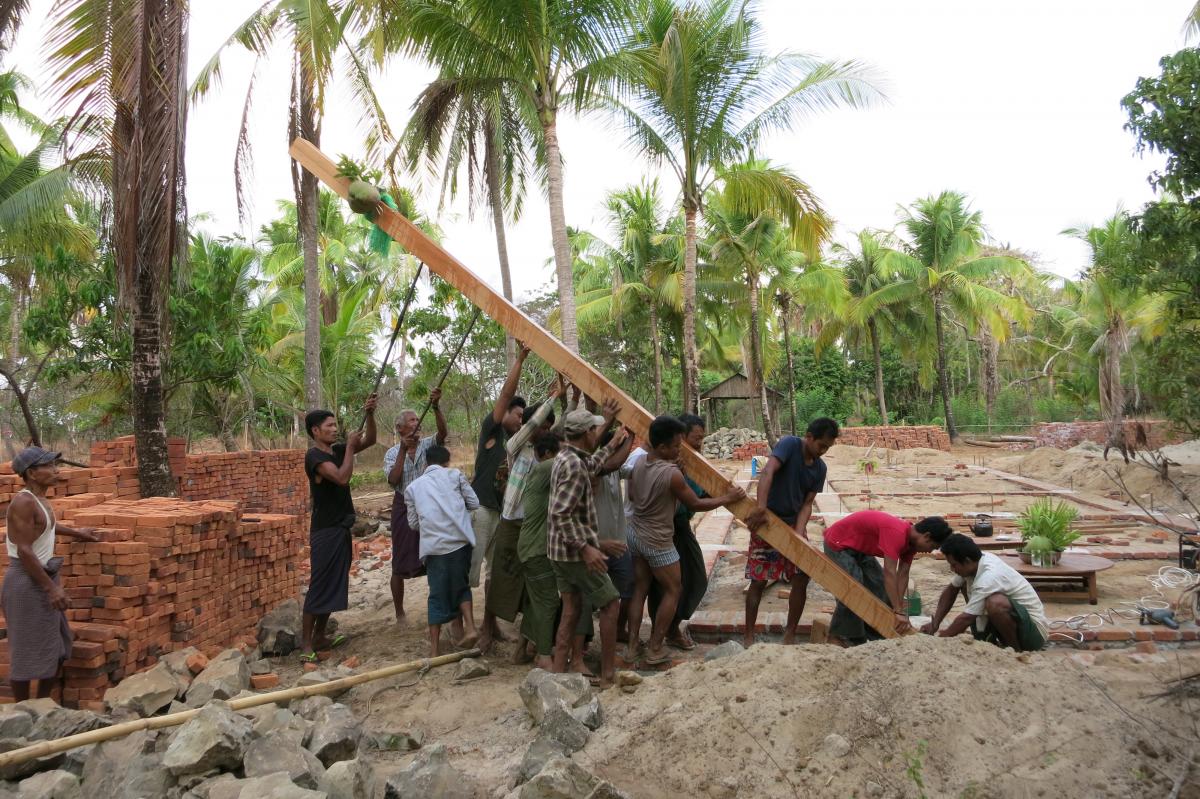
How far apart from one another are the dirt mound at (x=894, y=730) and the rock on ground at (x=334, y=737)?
116 cm

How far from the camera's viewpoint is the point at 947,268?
28578mm

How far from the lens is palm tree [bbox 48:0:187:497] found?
7543mm

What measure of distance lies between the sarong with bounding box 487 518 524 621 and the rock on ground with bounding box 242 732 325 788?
76.5 inches

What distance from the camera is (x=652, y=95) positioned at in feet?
45.0

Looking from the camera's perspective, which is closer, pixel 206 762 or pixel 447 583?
pixel 206 762

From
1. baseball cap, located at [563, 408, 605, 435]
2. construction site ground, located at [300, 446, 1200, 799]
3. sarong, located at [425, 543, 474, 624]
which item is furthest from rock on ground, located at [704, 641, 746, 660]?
sarong, located at [425, 543, 474, 624]

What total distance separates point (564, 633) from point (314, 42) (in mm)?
8839

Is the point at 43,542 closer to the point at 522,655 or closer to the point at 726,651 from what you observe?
the point at 522,655

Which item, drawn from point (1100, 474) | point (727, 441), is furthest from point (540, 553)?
point (727, 441)

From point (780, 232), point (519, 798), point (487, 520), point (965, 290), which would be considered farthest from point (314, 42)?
point (965, 290)

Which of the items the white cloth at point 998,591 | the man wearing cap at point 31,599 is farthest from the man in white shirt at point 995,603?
the man wearing cap at point 31,599

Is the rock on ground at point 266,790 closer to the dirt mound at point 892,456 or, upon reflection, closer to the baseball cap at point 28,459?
the baseball cap at point 28,459

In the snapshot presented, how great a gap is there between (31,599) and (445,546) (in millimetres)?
2350

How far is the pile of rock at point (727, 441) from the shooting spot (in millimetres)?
26172
